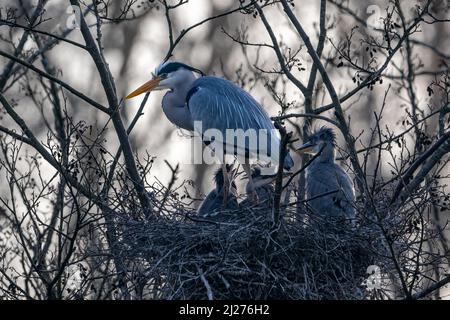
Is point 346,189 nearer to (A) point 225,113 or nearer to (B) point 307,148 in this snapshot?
(B) point 307,148

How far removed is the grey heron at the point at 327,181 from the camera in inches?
368

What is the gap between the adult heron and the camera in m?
10.1

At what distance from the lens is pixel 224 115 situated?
1028 cm

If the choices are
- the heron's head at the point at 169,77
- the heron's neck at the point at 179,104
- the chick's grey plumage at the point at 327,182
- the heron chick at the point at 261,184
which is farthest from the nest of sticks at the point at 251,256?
the heron's head at the point at 169,77

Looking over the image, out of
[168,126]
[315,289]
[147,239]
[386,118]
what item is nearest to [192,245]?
[147,239]

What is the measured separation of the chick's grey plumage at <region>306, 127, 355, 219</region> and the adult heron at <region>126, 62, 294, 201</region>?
1.27 ft

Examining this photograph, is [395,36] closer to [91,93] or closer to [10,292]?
[10,292]

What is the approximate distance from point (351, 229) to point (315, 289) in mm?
694

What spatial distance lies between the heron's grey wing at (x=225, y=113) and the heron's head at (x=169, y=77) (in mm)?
376

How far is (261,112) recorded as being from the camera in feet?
33.9

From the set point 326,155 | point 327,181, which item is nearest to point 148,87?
point 326,155

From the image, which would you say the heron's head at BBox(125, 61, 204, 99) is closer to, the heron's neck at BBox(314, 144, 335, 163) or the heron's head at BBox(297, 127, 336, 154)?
the heron's head at BBox(297, 127, 336, 154)

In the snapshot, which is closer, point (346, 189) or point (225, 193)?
point (346, 189)

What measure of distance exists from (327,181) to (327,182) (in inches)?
0.7
